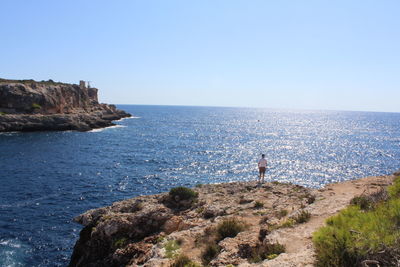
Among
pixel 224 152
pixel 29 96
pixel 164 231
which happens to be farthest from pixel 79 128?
pixel 164 231

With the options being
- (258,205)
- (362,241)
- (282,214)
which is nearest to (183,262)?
(282,214)

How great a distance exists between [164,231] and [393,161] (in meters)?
57.8

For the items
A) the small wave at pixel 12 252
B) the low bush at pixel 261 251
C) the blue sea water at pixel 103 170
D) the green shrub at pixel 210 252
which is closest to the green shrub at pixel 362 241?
the low bush at pixel 261 251

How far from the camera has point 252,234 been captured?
38.1 ft

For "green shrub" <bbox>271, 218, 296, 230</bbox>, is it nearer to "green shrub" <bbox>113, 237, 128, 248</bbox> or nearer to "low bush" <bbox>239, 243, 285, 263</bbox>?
"low bush" <bbox>239, 243, 285, 263</bbox>

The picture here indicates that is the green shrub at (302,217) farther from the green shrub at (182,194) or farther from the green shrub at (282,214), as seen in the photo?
the green shrub at (182,194)

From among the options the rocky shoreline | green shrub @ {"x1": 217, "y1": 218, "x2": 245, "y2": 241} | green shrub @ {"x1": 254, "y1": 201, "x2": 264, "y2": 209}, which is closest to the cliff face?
the rocky shoreline

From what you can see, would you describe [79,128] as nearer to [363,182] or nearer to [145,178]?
[145,178]

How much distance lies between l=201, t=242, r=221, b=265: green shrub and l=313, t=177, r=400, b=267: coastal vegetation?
4416 millimetres

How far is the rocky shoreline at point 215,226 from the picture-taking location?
10.0 m

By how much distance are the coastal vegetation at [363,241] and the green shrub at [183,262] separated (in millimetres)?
4582

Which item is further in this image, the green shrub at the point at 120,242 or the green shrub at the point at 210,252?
the green shrub at the point at 120,242

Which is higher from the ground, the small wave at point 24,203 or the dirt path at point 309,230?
the dirt path at point 309,230

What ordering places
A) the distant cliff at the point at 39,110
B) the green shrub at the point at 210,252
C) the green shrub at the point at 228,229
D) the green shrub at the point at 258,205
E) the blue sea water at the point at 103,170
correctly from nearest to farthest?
the green shrub at the point at 210,252 < the green shrub at the point at 228,229 < the green shrub at the point at 258,205 < the blue sea water at the point at 103,170 < the distant cliff at the point at 39,110
